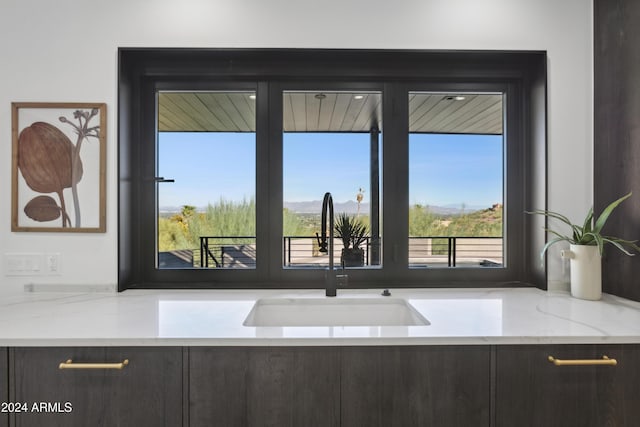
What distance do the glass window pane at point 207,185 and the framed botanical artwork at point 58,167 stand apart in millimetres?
297

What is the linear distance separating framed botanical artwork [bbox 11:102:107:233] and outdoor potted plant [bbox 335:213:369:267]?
122 cm

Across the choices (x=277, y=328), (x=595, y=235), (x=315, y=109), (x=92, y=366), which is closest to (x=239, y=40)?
(x=315, y=109)

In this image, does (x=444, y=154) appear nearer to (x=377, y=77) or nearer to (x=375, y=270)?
(x=377, y=77)

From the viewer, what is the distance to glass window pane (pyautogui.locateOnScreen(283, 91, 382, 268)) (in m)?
1.94

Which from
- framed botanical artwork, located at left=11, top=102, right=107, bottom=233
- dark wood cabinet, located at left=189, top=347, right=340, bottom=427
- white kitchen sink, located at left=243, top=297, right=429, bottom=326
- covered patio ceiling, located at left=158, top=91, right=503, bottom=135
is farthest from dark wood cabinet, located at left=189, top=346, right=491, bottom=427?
covered patio ceiling, located at left=158, top=91, right=503, bottom=135

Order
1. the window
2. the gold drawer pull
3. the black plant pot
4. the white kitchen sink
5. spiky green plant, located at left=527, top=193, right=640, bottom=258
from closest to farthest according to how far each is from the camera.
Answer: the gold drawer pull < spiky green plant, located at left=527, top=193, right=640, bottom=258 < the white kitchen sink < the window < the black plant pot

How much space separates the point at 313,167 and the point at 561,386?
1435 mm

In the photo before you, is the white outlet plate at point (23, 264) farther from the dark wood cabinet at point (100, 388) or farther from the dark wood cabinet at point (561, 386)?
the dark wood cabinet at point (561, 386)

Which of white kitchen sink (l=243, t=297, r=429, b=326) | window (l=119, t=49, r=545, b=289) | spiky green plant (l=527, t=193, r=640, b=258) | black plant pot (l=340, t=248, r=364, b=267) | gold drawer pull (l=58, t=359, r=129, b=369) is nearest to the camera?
gold drawer pull (l=58, t=359, r=129, b=369)

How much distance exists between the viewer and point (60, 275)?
1.71 meters

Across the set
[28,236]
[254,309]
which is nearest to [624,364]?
[254,309]

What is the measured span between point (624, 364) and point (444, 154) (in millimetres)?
1199

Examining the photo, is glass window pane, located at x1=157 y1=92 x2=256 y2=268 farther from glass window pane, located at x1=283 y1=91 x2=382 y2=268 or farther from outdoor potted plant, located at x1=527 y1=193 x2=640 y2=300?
outdoor potted plant, located at x1=527 y1=193 x2=640 y2=300

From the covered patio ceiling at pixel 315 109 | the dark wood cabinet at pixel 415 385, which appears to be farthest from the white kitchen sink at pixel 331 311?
the covered patio ceiling at pixel 315 109
